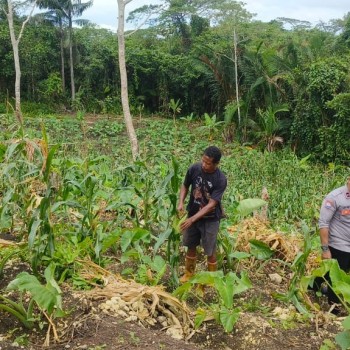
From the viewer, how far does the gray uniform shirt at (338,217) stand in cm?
340

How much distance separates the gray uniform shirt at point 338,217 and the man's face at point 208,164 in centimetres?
86

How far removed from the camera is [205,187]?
337 cm

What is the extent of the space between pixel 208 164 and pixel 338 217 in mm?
1045

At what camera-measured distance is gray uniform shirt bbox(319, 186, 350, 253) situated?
3402 mm

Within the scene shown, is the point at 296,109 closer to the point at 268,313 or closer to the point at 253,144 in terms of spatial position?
the point at 253,144

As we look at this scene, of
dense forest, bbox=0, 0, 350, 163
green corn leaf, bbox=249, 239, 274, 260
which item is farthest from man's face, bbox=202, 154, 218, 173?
dense forest, bbox=0, 0, 350, 163

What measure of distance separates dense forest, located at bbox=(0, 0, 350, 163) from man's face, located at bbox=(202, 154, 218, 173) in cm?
893

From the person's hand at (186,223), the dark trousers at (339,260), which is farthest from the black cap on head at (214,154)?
the dark trousers at (339,260)

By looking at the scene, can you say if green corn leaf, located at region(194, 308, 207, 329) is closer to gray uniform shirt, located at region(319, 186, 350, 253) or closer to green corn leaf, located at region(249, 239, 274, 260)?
green corn leaf, located at region(249, 239, 274, 260)

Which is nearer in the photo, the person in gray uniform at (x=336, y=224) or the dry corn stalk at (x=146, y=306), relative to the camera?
the dry corn stalk at (x=146, y=306)

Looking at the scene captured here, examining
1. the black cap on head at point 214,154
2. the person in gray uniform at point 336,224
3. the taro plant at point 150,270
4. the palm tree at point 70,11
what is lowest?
the taro plant at point 150,270

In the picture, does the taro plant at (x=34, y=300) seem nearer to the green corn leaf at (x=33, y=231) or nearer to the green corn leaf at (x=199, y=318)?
the green corn leaf at (x=33, y=231)

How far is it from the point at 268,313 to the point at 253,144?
36.1 ft

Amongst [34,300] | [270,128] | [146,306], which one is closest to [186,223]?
[146,306]
